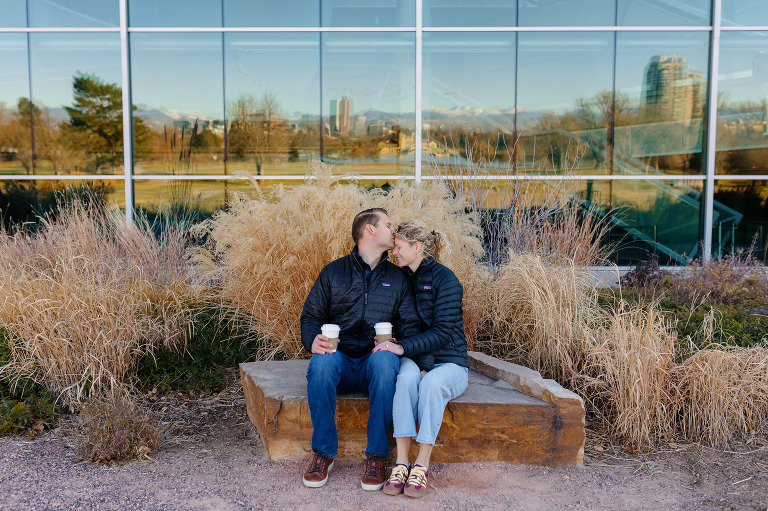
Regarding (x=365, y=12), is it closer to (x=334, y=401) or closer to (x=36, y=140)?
(x=36, y=140)

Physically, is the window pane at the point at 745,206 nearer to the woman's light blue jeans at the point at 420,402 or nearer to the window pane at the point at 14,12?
the woman's light blue jeans at the point at 420,402

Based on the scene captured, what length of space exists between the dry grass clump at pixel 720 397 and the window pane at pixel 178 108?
7715 mm

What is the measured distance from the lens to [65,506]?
8.50ft

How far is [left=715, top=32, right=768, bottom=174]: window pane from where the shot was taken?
9398 mm

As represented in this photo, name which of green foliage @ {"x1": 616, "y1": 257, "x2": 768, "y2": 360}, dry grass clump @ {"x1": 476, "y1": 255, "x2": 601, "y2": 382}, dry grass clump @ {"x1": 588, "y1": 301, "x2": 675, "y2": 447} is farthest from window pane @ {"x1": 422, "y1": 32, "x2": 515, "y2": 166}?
dry grass clump @ {"x1": 588, "y1": 301, "x2": 675, "y2": 447}

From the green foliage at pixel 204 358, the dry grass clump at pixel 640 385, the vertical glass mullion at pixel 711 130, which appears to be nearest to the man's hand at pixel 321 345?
the green foliage at pixel 204 358

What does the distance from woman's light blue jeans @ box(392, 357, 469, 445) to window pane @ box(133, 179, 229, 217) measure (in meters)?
7.23

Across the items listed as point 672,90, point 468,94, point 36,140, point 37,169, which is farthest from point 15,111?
point 672,90

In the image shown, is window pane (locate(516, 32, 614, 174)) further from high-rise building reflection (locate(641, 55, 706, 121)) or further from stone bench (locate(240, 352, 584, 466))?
stone bench (locate(240, 352, 584, 466))

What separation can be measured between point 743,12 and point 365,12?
5.70 metres

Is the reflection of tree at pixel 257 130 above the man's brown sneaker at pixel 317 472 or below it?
above

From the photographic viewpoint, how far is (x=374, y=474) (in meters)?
2.74

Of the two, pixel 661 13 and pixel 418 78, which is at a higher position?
pixel 661 13

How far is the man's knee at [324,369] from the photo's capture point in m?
2.80
